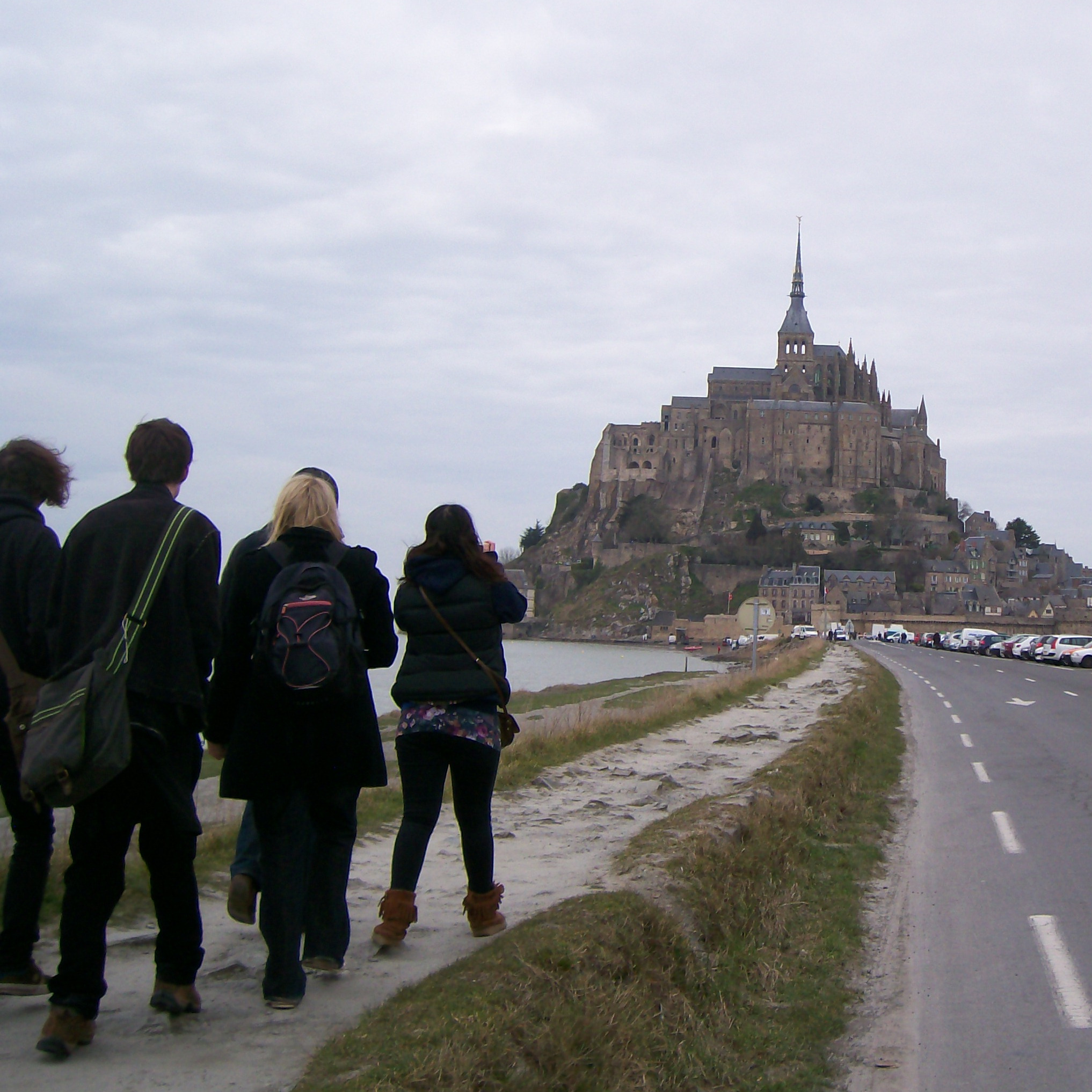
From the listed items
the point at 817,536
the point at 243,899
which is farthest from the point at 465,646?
the point at 817,536

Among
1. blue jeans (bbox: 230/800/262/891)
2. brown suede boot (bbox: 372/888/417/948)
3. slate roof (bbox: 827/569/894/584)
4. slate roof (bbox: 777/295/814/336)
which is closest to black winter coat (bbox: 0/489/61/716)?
blue jeans (bbox: 230/800/262/891)

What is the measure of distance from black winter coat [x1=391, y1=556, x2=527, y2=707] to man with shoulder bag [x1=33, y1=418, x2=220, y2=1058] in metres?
1.09

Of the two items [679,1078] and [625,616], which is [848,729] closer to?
[679,1078]

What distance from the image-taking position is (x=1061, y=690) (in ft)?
85.8

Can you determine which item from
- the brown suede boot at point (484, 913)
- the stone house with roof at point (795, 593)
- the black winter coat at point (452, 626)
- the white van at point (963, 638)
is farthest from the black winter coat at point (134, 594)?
the stone house with roof at point (795, 593)

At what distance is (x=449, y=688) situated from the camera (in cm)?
536

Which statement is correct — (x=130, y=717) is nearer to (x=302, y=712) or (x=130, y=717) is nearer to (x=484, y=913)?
(x=302, y=712)

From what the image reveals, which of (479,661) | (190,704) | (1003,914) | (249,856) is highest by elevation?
(479,661)

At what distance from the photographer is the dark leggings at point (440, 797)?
213 inches

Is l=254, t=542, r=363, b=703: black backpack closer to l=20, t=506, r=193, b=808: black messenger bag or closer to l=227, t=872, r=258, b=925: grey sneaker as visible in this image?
l=20, t=506, r=193, b=808: black messenger bag

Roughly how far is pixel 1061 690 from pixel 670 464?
116m

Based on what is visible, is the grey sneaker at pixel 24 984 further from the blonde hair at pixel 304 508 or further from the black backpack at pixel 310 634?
the blonde hair at pixel 304 508

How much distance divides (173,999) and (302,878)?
62cm

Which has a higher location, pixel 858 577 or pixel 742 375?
pixel 742 375
